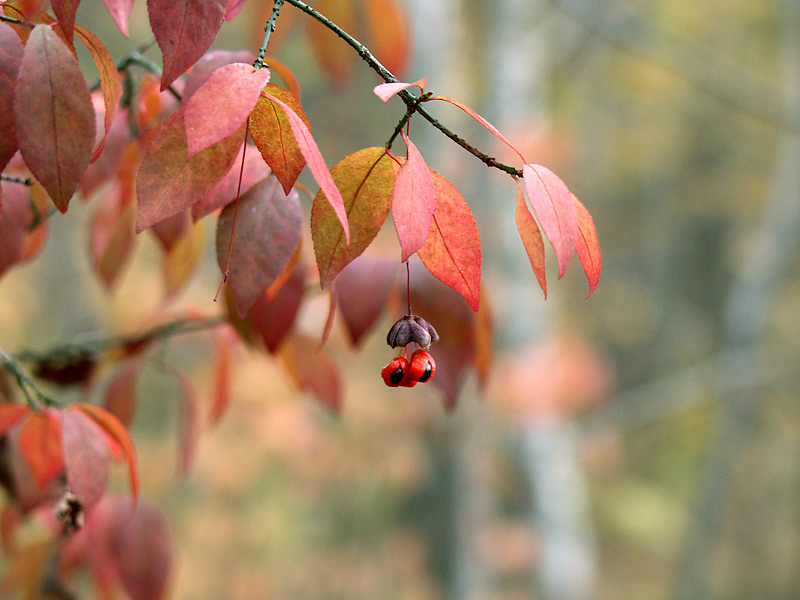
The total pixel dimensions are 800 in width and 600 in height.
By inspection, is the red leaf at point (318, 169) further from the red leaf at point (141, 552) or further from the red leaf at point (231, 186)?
the red leaf at point (141, 552)

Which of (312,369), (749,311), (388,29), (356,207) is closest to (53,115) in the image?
(356,207)

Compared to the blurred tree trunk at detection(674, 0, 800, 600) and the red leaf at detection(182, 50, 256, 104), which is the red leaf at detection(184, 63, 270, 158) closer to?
the red leaf at detection(182, 50, 256, 104)

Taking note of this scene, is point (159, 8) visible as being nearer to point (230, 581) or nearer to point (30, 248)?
point (30, 248)

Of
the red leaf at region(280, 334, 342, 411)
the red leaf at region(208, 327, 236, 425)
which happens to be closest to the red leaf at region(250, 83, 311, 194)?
the red leaf at region(280, 334, 342, 411)

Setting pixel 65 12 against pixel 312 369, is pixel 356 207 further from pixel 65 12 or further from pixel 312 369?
pixel 312 369

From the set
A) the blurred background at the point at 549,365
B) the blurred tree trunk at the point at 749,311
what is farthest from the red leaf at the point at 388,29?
the blurred tree trunk at the point at 749,311

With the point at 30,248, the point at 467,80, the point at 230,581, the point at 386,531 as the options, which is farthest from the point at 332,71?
the point at 467,80

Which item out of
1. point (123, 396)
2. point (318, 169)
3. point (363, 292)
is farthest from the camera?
point (123, 396)
